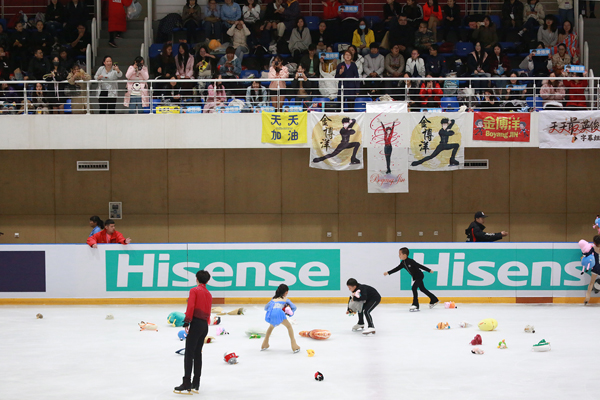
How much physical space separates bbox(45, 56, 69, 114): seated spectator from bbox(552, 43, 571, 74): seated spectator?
13247 millimetres

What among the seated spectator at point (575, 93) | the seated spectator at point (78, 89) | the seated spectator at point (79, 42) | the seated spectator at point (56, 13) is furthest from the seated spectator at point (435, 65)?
the seated spectator at point (56, 13)

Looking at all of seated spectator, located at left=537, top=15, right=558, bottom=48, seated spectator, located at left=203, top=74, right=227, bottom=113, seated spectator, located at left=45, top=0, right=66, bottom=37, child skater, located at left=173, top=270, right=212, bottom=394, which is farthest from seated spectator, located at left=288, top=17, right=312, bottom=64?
child skater, located at left=173, top=270, right=212, bottom=394

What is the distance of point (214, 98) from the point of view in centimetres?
1772

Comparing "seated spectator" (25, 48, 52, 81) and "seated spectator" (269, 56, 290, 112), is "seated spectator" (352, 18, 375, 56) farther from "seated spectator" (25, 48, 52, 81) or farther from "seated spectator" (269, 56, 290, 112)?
"seated spectator" (25, 48, 52, 81)

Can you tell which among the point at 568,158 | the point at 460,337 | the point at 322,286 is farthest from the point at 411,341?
the point at 568,158

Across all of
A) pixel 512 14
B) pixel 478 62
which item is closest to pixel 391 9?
pixel 478 62

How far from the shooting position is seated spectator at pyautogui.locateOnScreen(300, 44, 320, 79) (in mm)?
17906

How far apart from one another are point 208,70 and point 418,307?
8.93 m

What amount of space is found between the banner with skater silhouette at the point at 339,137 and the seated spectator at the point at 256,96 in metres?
1.43

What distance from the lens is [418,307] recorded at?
543 inches

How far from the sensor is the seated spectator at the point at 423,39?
1898 cm

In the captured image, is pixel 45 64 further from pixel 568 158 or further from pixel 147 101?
pixel 568 158

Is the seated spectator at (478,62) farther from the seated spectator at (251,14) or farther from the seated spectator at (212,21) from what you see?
the seated spectator at (212,21)

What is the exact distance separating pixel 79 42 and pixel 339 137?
29.6 feet
